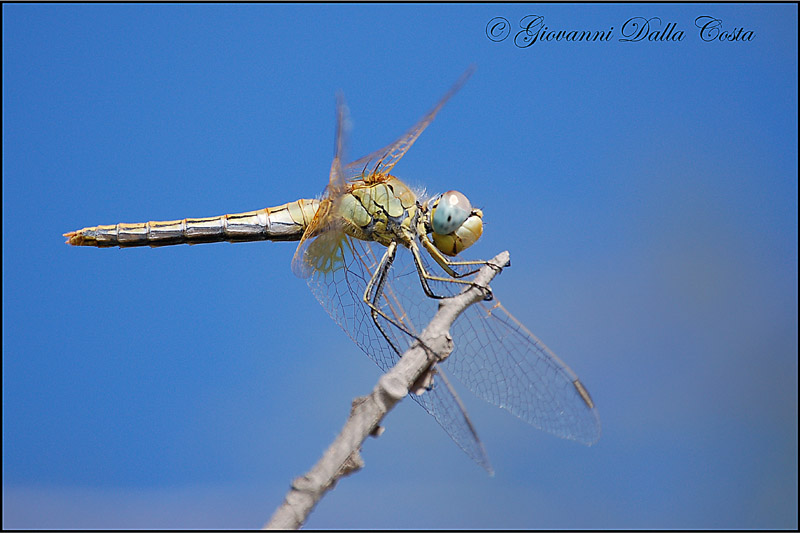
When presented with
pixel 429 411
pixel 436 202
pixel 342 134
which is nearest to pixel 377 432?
pixel 429 411

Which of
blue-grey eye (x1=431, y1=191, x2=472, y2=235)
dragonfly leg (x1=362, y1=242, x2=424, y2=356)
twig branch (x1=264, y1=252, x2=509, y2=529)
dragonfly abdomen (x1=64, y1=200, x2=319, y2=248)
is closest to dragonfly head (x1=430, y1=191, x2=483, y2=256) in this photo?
blue-grey eye (x1=431, y1=191, x2=472, y2=235)

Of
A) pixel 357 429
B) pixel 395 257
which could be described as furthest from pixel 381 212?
pixel 357 429

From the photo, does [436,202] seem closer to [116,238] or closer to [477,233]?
[477,233]

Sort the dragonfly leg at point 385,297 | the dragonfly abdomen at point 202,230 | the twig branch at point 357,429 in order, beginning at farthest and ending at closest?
the dragonfly abdomen at point 202,230 → the dragonfly leg at point 385,297 → the twig branch at point 357,429

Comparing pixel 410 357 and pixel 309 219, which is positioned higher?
pixel 309 219

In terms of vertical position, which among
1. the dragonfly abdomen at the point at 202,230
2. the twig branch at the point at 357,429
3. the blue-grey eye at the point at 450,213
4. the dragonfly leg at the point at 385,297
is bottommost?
the twig branch at the point at 357,429

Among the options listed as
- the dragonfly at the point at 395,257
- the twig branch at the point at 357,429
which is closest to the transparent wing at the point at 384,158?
the dragonfly at the point at 395,257

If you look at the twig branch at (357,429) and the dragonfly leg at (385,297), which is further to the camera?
the dragonfly leg at (385,297)

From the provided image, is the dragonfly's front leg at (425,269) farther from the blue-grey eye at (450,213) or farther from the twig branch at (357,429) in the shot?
the twig branch at (357,429)
